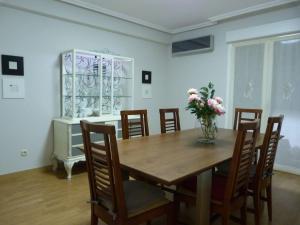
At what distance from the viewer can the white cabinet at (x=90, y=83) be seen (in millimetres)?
3498

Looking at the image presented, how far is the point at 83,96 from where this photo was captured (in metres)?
3.63

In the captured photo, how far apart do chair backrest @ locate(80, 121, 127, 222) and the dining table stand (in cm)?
13

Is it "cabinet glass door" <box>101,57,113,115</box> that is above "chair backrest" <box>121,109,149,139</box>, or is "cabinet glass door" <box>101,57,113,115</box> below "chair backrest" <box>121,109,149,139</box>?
above

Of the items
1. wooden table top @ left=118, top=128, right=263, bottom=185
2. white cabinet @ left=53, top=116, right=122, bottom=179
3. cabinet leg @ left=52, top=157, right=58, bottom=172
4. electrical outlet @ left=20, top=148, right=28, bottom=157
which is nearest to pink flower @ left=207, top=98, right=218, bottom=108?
wooden table top @ left=118, top=128, right=263, bottom=185

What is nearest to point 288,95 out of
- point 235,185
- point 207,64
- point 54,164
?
point 207,64

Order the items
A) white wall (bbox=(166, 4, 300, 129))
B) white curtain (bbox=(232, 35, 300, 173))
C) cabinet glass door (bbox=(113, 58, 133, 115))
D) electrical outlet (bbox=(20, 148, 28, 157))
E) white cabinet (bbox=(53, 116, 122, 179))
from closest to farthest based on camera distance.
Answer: white cabinet (bbox=(53, 116, 122, 179)), electrical outlet (bbox=(20, 148, 28, 157)), white curtain (bbox=(232, 35, 300, 173)), white wall (bbox=(166, 4, 300, 129)), cabinet glass door (bbox=(113, 58, 133, 115))

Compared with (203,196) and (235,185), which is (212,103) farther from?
(203,196)

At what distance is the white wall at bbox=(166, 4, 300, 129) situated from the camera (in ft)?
12.3

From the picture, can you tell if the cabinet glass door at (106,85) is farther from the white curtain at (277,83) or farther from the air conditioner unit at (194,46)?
the white curtain at (277,83)

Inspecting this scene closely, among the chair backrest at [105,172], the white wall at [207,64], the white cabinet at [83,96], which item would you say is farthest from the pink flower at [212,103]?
the white wall at [207,64]

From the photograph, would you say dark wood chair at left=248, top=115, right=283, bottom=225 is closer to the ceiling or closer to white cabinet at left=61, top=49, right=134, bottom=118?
the ceiling

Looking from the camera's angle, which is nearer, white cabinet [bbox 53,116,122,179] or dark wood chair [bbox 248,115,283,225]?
dark wood chair [bbox 248,115,283,225]

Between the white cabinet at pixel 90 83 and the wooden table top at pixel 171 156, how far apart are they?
5.39ft

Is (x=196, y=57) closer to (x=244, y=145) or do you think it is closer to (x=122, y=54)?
(x=122, y=54)
